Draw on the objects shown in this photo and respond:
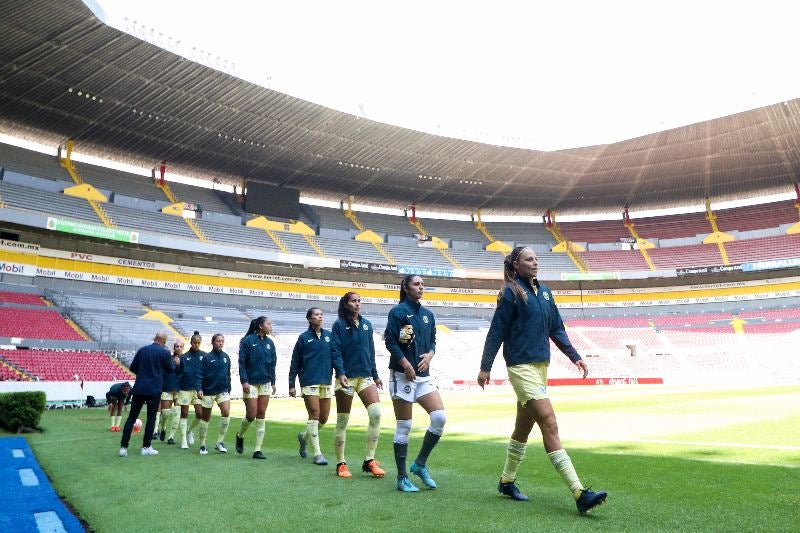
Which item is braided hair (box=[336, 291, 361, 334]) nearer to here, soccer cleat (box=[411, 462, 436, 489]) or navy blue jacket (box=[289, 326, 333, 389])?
navy blue jacket (box=[289, 326, 333, 389])

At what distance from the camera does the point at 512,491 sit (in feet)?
16.0

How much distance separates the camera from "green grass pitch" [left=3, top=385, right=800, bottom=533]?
4.11 metres

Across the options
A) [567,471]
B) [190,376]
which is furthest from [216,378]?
[567,471]

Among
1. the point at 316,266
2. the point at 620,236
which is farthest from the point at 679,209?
the point at 316,266

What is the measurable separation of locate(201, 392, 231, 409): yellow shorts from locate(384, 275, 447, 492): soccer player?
4951mm

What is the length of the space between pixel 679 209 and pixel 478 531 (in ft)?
186

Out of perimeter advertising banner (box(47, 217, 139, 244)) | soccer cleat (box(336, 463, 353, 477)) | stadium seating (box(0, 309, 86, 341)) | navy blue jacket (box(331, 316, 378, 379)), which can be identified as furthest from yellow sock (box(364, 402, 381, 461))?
perimeter advertising banner (box(47, 217, 139, 244))

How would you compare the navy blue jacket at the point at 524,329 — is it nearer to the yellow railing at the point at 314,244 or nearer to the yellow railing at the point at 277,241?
the yellow railing at the point at 277,241

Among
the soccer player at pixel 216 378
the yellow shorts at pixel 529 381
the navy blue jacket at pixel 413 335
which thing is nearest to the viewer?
the yellow shorts at pixel 529 381

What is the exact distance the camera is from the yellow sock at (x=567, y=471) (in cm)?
423

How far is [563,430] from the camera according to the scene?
426 inches

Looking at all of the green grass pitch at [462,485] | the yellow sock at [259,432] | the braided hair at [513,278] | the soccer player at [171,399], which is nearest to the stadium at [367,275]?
the green grass pitch at [462,485]

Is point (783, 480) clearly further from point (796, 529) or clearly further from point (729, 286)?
point (729, 286)

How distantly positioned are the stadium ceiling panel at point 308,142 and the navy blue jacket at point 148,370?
20.4 m
